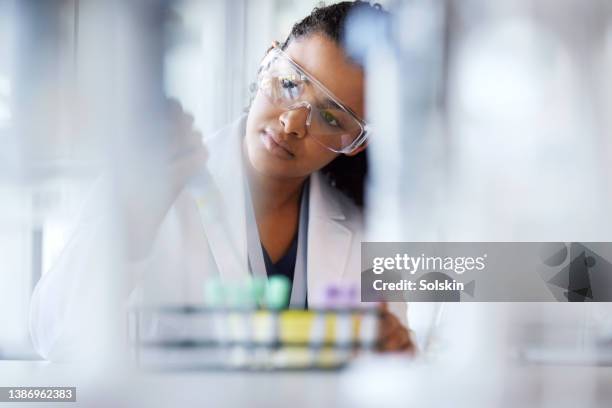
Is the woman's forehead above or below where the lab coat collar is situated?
above

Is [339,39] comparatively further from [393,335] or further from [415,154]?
[393,335]

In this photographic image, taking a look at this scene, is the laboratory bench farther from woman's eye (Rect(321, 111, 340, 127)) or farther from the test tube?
woman's eye (Rect(321, 111, 340, 127))

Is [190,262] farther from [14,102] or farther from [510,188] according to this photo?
[510,188]

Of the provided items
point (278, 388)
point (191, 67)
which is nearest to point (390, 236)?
point (278, 388)

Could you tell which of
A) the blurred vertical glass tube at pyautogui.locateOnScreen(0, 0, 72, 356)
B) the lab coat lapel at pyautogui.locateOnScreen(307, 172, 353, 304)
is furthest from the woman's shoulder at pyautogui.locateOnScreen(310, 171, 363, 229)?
the blurred vertical glass tube at pyautogui.locateOnScreen(0, 0, 72, 356)

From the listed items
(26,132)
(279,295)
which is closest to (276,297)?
(279,295)

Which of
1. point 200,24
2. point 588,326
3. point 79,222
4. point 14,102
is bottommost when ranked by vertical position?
point 588,326

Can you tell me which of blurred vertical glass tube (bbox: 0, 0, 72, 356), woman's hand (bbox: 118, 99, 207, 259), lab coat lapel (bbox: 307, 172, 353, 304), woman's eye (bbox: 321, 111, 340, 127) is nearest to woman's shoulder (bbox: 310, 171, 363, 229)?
lab coat lapel (bbox: 307, 172, 353, 304)

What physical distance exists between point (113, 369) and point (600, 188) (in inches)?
42.9

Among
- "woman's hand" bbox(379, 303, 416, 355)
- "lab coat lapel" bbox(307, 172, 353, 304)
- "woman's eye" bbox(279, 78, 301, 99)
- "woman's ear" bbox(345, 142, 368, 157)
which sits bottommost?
"woman's hand" bbox(379, 303, 416, 355)

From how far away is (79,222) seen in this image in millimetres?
1285

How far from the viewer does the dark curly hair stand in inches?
49.2

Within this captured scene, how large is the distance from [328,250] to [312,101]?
308mm

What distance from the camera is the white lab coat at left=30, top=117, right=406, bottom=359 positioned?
1260mm
